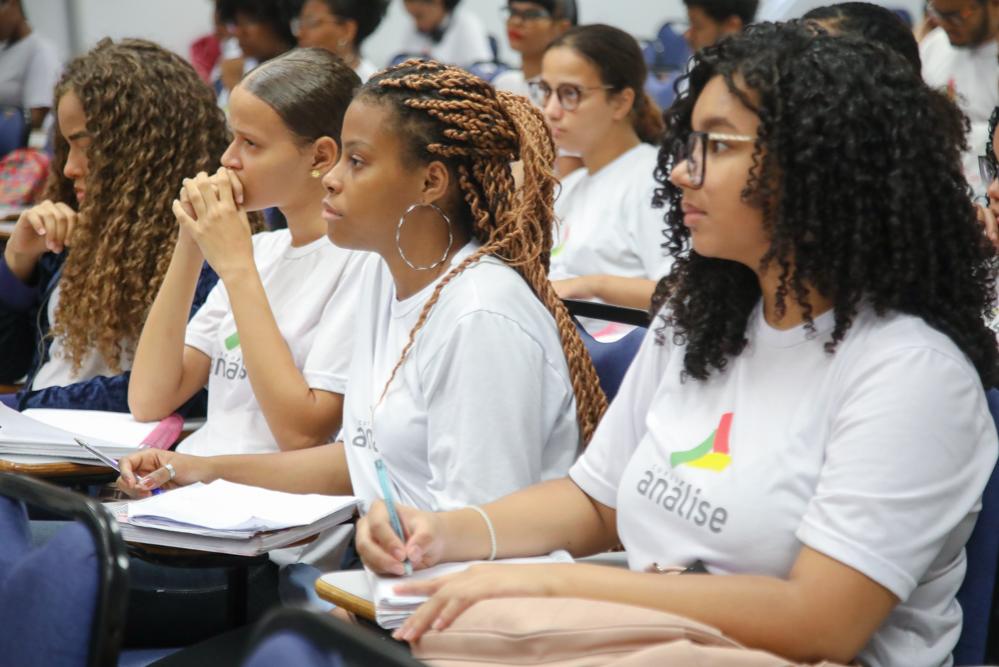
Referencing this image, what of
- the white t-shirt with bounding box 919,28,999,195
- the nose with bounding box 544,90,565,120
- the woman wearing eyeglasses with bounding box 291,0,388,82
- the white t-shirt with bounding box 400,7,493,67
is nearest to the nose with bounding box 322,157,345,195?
the nose with bounding box 544,90,565,120

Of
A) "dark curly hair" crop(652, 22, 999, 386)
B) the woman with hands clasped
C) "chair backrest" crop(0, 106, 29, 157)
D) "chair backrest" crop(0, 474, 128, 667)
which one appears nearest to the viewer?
"chair backrest" crop(0, 474, 128, 667)

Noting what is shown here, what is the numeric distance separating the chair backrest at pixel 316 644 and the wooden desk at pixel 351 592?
38cm

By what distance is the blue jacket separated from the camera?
2.49 m

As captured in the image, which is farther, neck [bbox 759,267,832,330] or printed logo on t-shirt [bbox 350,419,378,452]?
printed logo on t-shirt [bbox 350,419,378,452]

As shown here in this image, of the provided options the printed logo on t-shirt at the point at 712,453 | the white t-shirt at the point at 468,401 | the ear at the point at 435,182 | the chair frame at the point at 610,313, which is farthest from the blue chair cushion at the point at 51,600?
the chair frame at the point at 610,313

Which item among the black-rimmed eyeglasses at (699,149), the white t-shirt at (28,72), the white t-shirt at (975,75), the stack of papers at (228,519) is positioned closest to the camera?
the black-rimmed eyeglasses at (699,149)

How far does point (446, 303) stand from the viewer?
5.84 ft

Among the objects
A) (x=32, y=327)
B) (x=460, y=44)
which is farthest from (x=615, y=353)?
(x=460, y=44)

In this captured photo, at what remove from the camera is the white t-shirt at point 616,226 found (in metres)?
3.22

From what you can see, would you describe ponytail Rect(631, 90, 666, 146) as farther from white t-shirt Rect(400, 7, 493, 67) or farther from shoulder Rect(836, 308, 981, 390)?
white t-shirt Rect(400, 7, 493, 67)

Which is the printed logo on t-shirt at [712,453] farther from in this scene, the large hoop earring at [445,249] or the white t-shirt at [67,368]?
the white t-shirt at [67,368]

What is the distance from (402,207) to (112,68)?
107 cm

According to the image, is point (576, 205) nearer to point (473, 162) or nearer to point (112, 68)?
point (112, 68)

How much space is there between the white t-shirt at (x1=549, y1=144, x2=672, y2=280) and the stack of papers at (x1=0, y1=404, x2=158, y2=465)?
140 centimetres
